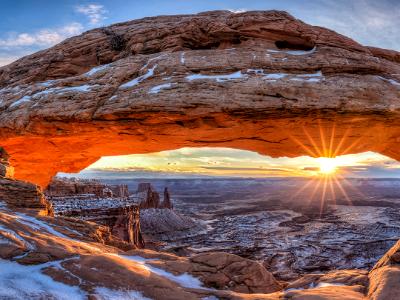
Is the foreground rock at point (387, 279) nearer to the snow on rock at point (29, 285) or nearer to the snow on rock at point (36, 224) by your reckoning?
the snow on rock at point (29, 285)

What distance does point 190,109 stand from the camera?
11.4 metres

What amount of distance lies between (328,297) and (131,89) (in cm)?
938

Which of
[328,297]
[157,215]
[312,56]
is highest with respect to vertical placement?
[312,56]

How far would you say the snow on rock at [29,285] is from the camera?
17.4 ft

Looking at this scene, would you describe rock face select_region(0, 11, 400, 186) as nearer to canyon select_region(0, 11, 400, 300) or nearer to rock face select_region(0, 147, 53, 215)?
canyon select_region(0, 11, 400, 300)

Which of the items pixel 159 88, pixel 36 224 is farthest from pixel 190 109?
pixel 36 224

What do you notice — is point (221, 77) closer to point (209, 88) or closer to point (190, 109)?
point (209, 88)

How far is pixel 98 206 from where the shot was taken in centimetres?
2847

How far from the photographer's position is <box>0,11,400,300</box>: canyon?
7.01 meters

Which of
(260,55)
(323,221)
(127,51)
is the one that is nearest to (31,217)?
(127,51)

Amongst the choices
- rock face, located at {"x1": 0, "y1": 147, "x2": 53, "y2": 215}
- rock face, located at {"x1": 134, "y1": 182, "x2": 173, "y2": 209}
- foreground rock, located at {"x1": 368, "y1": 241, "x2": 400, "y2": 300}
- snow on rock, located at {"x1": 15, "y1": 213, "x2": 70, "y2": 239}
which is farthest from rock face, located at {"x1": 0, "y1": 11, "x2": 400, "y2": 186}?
rock face, located at {"x1": 134, "y1": 182, "x2": 173, "y2": 209}

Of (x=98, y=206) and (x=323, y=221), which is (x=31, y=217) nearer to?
(x=98, y=206)

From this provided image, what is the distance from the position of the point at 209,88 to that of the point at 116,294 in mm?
7651

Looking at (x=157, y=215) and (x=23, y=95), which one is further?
(x=157, y=215)
